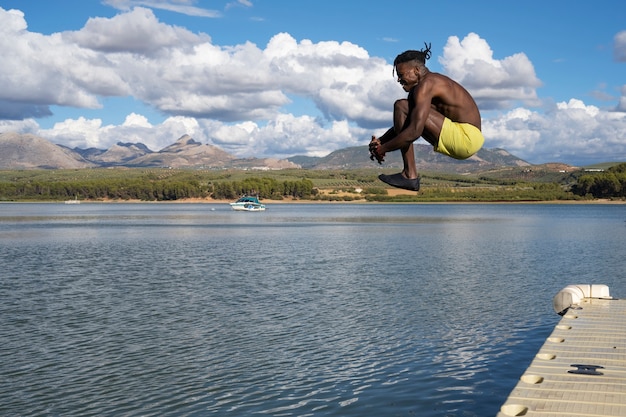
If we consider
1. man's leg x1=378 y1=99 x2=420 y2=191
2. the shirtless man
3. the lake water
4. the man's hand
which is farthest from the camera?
the lake water

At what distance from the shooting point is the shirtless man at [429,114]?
5.76 m

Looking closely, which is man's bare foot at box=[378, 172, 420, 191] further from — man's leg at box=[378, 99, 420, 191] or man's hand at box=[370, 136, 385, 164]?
man's hand at box=[370, 136, 385, 164]

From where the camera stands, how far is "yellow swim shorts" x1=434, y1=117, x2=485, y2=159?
594 centimetres

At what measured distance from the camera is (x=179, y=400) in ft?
70.4

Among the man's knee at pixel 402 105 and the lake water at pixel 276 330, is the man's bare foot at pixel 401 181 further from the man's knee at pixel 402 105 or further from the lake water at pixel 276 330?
the lake water at pixel 276 330

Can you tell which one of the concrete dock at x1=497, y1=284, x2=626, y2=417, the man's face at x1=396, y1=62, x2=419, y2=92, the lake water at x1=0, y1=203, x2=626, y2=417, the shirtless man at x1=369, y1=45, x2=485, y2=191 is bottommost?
the lake water at x1=0, y1=203, x2=626, y2=417

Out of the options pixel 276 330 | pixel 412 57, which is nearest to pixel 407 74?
pixel 412 57

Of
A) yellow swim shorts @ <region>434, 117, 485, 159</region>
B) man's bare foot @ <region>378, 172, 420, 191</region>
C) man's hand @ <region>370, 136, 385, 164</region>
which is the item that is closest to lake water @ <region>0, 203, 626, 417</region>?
man's bare foot @ <region>378, 172, 420, 191</region>

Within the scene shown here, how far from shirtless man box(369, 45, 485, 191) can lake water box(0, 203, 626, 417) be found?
51.3ft

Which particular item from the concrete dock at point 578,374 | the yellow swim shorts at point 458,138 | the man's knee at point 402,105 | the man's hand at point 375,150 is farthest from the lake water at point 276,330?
the man's knee at point 402,105

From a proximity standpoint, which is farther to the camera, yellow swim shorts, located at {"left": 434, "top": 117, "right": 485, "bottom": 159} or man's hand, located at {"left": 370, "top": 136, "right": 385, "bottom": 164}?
man's hand, located at {"left": 370, "top": 136, "right": 385, "bottom": 164}

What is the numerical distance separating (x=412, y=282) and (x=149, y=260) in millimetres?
28079

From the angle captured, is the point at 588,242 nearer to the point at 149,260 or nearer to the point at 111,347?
the point at 149,260

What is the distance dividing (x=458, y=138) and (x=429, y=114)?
343 millimetres
